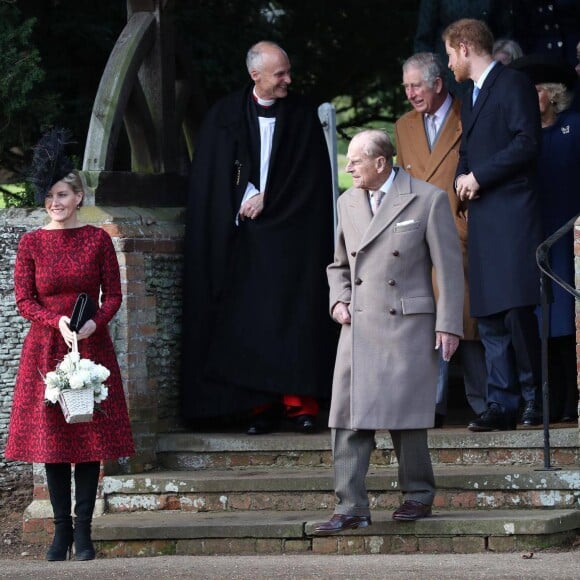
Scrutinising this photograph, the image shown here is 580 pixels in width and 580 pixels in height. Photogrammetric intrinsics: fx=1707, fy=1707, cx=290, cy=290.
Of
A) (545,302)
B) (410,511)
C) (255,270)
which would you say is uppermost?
(255,270)

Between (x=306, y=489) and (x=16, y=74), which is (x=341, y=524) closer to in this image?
(x=306, y=489)

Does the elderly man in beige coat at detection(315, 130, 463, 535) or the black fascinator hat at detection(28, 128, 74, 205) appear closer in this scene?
the elderly man in beige coat at detection(315, 130, 463, 535)

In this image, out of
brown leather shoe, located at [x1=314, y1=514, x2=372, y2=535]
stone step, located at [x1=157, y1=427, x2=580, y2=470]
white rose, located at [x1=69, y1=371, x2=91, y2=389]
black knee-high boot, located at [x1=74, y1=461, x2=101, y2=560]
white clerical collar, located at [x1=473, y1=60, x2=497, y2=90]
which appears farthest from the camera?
white clerical collar, located at [x1=473, y1=60, x2=497, y2=90]

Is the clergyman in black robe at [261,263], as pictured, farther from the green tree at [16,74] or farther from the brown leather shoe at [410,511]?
the brown leather shoe at [410,511]

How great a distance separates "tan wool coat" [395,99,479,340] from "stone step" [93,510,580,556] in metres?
1.45

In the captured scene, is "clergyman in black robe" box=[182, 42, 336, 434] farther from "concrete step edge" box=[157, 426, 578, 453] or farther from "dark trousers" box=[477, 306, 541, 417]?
"dark trousers" box=[477, 306, 541, 417]


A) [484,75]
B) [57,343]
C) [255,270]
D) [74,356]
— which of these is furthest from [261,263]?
[74,356]

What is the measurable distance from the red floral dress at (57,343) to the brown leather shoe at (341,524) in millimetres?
956

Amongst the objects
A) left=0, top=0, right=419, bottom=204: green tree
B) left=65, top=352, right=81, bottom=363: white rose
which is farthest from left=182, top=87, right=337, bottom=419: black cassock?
left=65, top=352, right=81, bottom=363: white rose

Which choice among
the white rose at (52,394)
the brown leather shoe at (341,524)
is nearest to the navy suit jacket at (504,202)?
the brown leather shoe at (341,524)

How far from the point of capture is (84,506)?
7.48 metres

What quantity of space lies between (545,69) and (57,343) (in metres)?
2.90

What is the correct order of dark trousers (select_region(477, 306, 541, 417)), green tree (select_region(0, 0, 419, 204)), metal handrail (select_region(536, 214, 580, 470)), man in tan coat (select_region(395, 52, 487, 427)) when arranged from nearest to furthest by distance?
metal handrail (select_region(536, 214, 580, 470)), dark trousers (select_region(477, 306, 541, 417)), man in tan coat (select_region(395, 52, 487, 427)), green tree (select_region(0, 0, 419, 204))

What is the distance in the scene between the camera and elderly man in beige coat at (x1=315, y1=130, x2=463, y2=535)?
23.7ft
